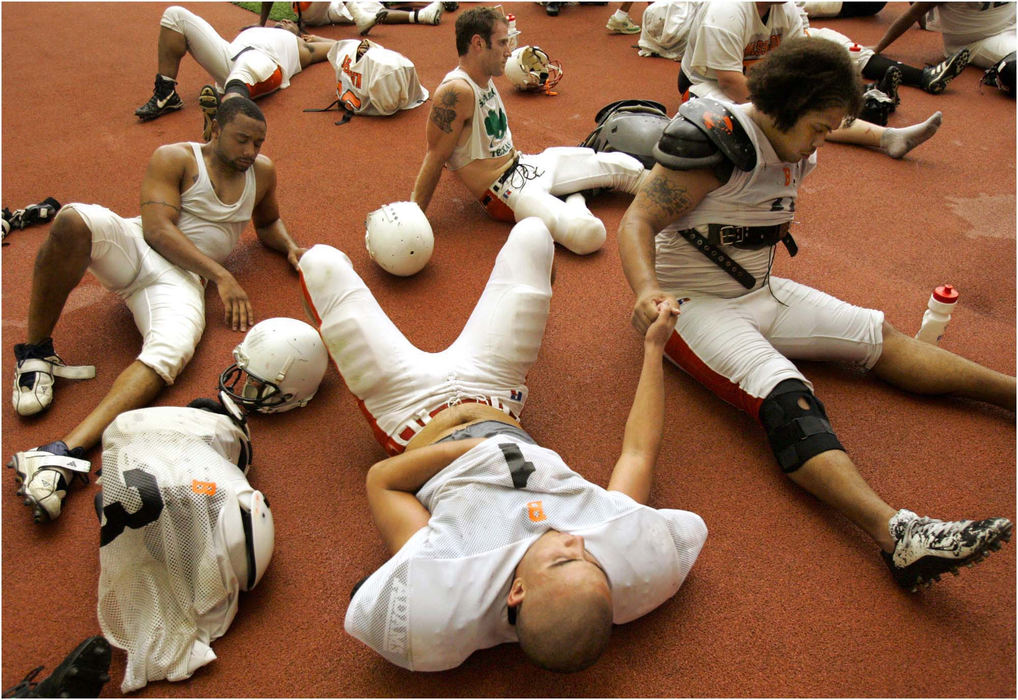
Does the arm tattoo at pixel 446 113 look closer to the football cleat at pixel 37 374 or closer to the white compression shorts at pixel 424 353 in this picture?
the white compression shorts at pixel 424 353

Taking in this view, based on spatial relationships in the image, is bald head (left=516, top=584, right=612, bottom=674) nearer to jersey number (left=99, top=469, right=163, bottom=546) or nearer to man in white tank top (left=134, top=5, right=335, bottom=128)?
jersey number (left=99, top=469, right=163, bottom=546)

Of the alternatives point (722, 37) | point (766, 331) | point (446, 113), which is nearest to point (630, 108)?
point (722, 37)

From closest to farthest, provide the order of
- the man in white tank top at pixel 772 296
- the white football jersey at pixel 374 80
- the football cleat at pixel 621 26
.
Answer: the man in white tank top at pixel 772 296 → the white football jersey at pixel 374 80 → the football cleat at pixel 621 26

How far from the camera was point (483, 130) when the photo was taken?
3412 millimetres

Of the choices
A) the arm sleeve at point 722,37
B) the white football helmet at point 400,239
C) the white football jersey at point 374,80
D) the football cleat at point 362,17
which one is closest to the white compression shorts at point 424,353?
the white football helmet at point 400,239

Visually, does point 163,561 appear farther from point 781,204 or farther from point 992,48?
point 992,48

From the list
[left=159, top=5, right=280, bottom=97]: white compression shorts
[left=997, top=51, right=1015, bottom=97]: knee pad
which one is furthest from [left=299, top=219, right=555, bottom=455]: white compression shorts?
[left=997, top=51, right=1015, bottom=97]: knee pad

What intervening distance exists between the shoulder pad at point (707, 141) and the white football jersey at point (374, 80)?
9.55ft

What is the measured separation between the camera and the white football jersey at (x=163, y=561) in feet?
5.77

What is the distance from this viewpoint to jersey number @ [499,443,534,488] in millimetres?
1745

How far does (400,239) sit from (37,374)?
148 cm

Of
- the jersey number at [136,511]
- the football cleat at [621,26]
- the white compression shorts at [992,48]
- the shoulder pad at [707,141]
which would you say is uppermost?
the shoulder pad at [707,141]

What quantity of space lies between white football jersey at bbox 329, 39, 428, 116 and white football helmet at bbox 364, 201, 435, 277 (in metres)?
1.83

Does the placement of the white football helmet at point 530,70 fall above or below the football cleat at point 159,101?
above
